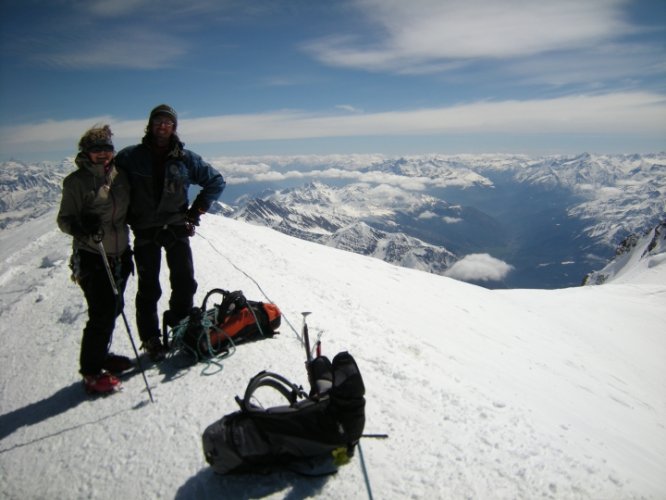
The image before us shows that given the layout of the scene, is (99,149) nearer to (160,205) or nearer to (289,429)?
(160,205)

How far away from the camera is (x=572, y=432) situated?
249 inches

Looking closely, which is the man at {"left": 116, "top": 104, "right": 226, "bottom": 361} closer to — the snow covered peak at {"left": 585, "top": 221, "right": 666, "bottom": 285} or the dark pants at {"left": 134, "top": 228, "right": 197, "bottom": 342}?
the dark pants at {"left": 134, "top": 228, "right": 197, "bottom": 342}

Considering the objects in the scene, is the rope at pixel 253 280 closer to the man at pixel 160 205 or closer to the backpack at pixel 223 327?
the backpack at pixel 223 327

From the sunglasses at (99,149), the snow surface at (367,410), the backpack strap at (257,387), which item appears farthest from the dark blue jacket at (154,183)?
the backpack strap at (257,387)

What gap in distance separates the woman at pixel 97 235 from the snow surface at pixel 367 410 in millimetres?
802

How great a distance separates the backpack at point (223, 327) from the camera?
6973 millimetres

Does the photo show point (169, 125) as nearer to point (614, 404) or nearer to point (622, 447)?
point (622, 447)

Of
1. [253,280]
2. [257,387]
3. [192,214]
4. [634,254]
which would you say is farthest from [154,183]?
[634,254]

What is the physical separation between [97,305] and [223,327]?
7.26 ft

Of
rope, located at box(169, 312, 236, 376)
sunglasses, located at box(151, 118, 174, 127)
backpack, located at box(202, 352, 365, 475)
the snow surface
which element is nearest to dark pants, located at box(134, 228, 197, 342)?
rope, located at box(169, 312, 236, 376)

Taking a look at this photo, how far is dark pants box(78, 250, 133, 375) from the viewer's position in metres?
6.02

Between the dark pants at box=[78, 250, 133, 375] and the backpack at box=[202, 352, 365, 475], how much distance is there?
10.6 feet

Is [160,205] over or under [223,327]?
over

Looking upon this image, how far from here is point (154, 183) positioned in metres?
6.45
